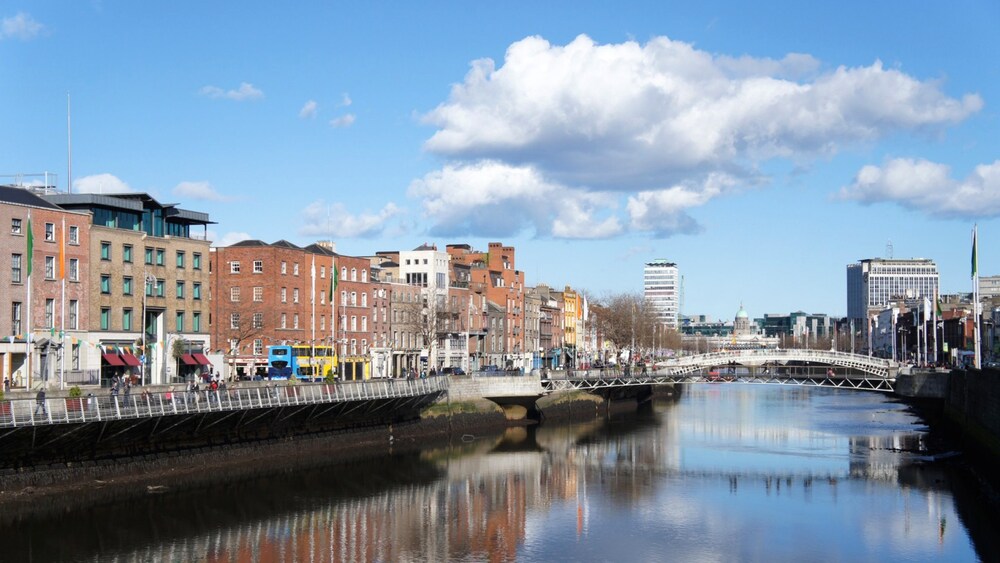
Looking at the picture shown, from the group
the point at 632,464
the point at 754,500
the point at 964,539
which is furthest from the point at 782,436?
the point at 964,539

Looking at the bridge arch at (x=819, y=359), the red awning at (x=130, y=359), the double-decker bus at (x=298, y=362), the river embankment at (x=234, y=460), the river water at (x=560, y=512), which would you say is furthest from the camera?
the bridge arch at (x=819, y=359)

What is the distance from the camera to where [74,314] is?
68.6 metres

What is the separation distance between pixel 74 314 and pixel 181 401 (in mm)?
16212

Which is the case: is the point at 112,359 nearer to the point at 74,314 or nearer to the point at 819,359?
the point at 74,314

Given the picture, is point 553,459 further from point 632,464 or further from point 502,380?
point 502,380

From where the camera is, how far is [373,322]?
106 m

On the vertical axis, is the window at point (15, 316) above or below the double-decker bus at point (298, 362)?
above

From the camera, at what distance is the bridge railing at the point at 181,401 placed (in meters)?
47.8

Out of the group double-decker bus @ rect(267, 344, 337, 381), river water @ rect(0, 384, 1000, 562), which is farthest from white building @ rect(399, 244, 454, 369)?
river water @ rect(0, 384, 1000, 562)

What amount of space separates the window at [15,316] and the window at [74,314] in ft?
13.1

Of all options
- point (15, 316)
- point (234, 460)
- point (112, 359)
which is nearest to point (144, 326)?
point (112, 359)

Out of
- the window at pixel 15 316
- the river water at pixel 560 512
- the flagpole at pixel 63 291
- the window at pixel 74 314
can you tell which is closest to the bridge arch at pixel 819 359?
the river water at pixel 560 512

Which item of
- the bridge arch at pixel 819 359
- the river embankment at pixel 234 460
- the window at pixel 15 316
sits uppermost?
the window at pixel 15 316

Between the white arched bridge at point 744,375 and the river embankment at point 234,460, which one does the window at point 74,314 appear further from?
the white arched bridge at point 744,375
